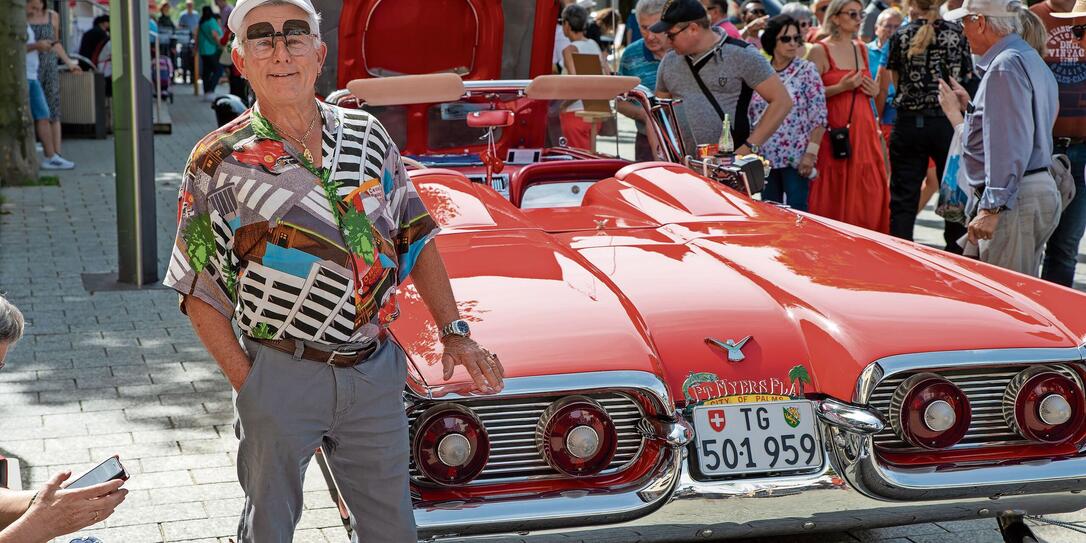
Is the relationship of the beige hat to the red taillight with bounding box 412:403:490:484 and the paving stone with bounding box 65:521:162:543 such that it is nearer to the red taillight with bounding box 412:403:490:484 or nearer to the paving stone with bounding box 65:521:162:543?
the red taillight with bounding box 412:403:490:484

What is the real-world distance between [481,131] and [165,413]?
2.04 metres

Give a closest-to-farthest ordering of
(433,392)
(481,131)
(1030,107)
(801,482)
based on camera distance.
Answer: (433,392)
(801,482)
(1030,107)
(481,131)

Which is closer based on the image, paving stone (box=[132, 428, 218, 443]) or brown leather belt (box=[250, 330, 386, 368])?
brown leather belt (box=[250, 330, 386, 368])

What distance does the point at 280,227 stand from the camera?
2826 mm

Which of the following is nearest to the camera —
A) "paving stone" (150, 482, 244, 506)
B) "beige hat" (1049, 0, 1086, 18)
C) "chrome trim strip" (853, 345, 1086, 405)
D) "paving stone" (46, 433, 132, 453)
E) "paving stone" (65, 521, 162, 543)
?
"chrome trim strip" (853, 345, 1086, 405)

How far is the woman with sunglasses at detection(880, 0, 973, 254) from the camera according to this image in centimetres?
816

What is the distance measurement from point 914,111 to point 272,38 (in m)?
6.16

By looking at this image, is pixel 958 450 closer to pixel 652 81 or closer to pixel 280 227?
pixel 280 227

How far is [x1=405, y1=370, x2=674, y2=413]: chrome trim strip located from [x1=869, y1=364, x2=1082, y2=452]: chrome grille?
0.70 m

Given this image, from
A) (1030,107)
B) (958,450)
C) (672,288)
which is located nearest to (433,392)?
(672,288)

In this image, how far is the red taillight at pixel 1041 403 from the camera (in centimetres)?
369

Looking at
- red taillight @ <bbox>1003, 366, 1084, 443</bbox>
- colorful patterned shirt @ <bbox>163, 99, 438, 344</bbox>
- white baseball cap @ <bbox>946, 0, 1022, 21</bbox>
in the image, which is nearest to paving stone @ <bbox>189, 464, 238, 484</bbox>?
colorful patterned shirt @ <bbox>163, 99, 438, 344</bbox>

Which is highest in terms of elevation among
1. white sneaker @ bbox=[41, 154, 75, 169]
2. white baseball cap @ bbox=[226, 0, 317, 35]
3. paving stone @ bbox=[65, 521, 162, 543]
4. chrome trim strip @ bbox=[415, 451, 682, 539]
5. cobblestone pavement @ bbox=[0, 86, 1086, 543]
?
white baseball cap @ bbox=[226, 0, 317, 35]

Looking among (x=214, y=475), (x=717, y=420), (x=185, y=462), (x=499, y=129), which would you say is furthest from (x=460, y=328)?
(x=499, y=129)
